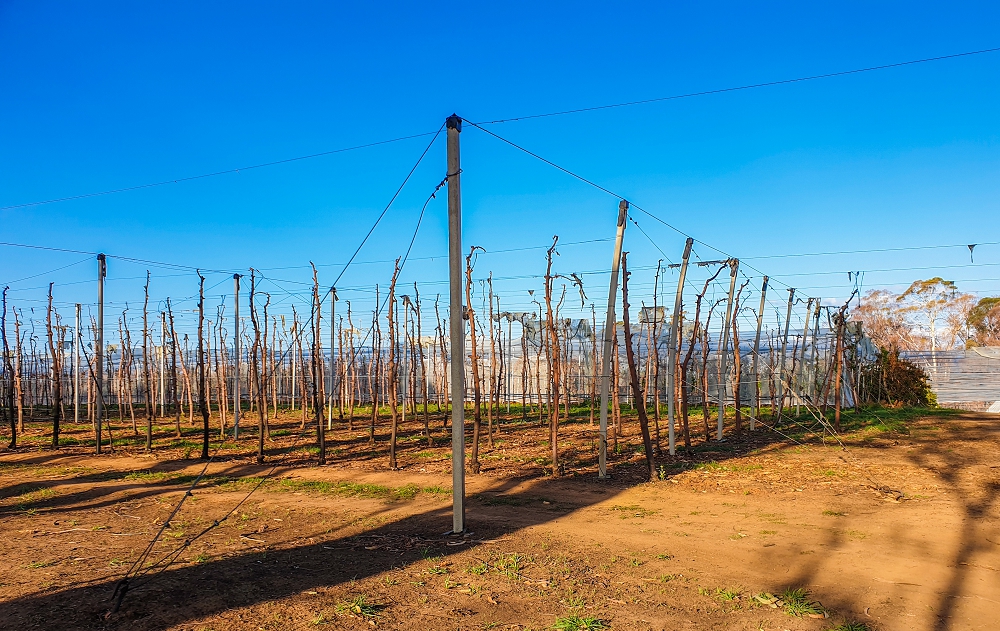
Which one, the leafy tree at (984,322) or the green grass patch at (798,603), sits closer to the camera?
the green grass patch at (798,603)

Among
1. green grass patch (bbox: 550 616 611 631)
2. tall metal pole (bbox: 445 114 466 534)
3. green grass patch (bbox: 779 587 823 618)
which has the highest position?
tall metal pole (bbox: 445 114 466 534)

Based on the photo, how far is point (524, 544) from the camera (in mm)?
7016

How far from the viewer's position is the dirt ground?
5000 millimetres

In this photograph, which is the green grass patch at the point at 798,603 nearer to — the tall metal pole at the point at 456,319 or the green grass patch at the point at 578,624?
the green grass patch at the point at 578,624

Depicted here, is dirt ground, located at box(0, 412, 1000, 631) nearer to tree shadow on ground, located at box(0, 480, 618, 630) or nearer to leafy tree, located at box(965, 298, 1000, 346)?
tree shadow on ground, located at box(0, 480, 618, 630)

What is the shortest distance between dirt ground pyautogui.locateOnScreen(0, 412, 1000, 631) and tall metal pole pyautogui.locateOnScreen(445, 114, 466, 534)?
0.59 m

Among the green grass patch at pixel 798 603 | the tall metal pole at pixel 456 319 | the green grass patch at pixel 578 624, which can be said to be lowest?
the green grass patch at pixel 798 603

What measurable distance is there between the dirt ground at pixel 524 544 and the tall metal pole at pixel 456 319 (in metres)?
0.59

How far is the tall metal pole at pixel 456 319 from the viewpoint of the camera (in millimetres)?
7195

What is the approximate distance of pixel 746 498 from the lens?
923 centimetres

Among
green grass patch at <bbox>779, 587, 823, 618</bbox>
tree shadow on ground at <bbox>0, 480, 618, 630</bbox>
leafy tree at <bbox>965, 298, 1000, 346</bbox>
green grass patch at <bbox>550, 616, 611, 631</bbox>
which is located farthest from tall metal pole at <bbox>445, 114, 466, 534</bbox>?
leafy tree at <bbox>965, 298, 1000, 346</bbox>

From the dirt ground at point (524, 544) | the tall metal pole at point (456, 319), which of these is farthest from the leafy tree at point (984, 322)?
the tall metal pole at point (456, 319)

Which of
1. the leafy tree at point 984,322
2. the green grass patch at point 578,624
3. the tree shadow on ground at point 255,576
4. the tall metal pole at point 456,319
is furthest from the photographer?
the leafy tree at point 984,322

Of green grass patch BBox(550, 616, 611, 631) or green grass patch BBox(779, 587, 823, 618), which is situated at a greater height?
green grass patch BBox(550, 616, 611, 631)
